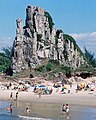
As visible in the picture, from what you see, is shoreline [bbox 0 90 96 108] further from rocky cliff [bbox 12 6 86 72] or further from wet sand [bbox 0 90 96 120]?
rocky cliff [bbox 12 6 86 72]

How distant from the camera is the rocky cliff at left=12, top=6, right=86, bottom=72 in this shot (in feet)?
274

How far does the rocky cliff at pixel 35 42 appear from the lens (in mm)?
83438

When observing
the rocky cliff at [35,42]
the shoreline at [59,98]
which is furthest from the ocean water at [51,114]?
the rocky cliff at [35,42]

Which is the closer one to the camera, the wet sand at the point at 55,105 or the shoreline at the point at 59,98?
the wet sand at the point at 55,105

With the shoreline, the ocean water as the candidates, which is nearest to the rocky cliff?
the shoreline

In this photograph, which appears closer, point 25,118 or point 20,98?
point 25,118

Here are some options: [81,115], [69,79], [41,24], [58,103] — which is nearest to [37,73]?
[69,79]

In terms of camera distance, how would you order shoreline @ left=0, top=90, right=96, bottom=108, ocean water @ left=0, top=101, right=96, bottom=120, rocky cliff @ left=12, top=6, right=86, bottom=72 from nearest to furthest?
1. ocean water @ left=0, top=101, right=96, bottom=120
2. shoreline @ left=0, top=90, right=96, bottom=108
3. rocky cliff @ left=12, top=6, right=86, bottom=72

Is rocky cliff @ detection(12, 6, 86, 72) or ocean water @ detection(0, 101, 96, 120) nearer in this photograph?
ocean water @ detection(0, 101, 96, 120)

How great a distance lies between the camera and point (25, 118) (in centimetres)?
3047

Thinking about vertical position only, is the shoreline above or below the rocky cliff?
below

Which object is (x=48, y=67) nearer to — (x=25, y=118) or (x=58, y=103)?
(x=58, y=103)

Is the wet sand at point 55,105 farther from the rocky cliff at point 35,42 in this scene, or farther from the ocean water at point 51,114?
the rocky cliff at point 35,42

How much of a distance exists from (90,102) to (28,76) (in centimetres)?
3821
